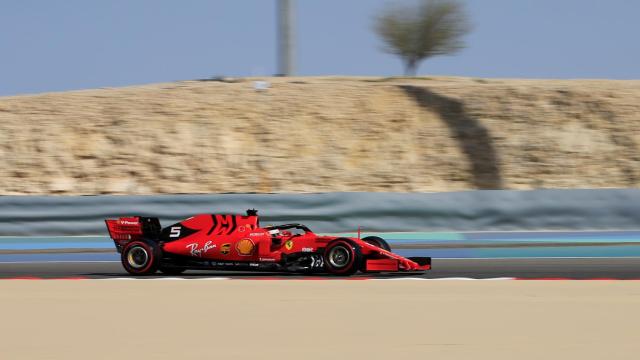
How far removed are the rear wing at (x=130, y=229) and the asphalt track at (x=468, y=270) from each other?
438 mm

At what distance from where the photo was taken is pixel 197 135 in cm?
2173

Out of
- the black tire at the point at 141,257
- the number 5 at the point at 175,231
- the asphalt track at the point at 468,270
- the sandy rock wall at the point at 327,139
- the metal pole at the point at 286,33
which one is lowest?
the asphalt track at the point at 468,270

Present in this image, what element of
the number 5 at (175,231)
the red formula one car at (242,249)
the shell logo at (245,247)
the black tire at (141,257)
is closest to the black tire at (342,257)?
the red formula one car at (242,249)

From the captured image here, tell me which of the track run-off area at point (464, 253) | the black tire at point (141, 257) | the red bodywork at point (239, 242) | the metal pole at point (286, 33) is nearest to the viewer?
the red bodywork at point (239, 242)

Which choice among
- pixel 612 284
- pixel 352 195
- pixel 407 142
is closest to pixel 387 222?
pixel 352 195

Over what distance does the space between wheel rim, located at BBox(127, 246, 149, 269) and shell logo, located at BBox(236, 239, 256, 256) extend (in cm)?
113

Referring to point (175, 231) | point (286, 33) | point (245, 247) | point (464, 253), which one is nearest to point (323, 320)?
point (245, 247)

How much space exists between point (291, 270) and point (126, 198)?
16.0 ft

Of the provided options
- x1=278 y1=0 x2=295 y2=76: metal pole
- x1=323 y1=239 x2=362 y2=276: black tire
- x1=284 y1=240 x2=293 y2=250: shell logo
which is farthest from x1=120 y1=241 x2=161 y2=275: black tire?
x1=278 y1=0 x2=295 y2=76: metal pole

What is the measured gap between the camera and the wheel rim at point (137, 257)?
11.5 metres

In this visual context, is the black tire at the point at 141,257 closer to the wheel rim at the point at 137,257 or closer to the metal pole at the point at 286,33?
the wheel rim at the point at 137,257

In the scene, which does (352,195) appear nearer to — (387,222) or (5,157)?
(387,222)

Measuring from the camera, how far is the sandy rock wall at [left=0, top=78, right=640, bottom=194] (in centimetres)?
2034

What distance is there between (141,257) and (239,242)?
120 centimetres
